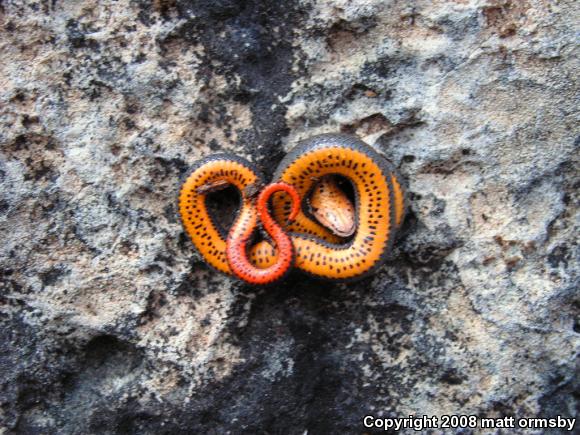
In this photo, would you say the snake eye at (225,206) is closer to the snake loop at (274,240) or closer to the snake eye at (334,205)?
the snake loop at (274,240)

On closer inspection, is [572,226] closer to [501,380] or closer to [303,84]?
[501,380]

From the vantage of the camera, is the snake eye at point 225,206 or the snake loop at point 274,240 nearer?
the snake loop at point 274,240

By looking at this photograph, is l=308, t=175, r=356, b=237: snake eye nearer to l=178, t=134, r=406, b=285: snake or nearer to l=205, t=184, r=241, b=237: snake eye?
l=178, t=134, r=406, b=285: snake

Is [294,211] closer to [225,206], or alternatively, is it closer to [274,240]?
[274,240]

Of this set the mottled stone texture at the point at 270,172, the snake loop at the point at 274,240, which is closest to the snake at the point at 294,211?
the snake loop at the point at 274,240

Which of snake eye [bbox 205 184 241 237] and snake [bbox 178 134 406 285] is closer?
snake [bbox 178 134 406 285]

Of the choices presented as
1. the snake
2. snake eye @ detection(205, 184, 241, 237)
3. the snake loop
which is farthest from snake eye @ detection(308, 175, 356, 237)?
snake eye @ detection(205, 184, 241, 237)

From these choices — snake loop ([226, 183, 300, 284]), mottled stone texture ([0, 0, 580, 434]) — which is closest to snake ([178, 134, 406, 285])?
snake loop ([226, 183, 300, 284])
